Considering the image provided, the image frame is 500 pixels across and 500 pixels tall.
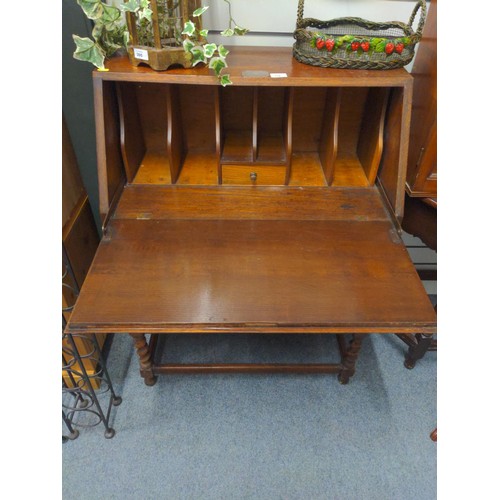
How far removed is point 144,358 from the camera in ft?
5.12

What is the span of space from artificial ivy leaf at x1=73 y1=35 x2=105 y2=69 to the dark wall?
0.38 m

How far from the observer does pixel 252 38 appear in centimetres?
140

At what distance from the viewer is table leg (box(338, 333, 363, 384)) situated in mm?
1506

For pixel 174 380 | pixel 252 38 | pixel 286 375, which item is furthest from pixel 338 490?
pixel 252 38

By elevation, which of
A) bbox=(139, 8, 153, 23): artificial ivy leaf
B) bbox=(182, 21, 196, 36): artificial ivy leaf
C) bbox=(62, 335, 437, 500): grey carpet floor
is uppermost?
bbox=(139, 8, 153, 23): artificial ivy leaf

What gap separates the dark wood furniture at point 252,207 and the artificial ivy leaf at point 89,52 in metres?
0.05

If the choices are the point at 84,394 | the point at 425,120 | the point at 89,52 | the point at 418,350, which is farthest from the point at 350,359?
the point at 89,52

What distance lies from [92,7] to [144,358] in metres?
1.22

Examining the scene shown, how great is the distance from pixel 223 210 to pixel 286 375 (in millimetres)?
907

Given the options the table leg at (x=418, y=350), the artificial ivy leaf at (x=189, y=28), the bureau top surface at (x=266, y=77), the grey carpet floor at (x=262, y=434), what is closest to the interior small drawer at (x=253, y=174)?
the bureau top surface at (x=266, y=77)

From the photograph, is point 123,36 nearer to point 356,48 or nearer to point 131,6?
point 131,6

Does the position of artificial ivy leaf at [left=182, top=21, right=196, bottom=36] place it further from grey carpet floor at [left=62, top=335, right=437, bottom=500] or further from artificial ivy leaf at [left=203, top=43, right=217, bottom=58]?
grey carpet floor at [left=62, top=335, right=437, bottom=500]

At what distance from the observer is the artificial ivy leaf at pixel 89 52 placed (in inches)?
41.3

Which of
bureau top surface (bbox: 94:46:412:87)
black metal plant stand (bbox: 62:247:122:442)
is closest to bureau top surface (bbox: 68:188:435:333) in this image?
bureau top surface (bbox: 94:46:412:87)
